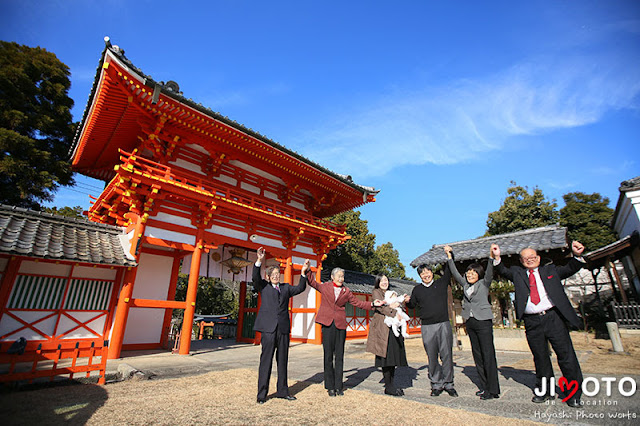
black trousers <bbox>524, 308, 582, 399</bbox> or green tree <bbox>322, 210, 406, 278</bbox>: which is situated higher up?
green tree <bbox>322, 210, 406, 278</bbox>

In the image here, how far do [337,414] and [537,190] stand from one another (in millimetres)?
27504

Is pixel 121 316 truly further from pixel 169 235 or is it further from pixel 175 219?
pixel 175 219

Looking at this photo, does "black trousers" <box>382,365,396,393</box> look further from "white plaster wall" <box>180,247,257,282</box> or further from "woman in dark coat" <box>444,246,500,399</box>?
"white plaster wall" <box>180,247,257,282</box>

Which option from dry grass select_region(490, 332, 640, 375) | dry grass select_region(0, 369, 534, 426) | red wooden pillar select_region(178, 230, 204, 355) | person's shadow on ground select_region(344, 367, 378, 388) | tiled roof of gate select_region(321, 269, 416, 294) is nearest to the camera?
dry grass select_region(0, 369, 534, 426)

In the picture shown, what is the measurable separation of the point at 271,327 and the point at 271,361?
412mm

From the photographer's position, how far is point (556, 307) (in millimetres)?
3463

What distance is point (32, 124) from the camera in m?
13.1

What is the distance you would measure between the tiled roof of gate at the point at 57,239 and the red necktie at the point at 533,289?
772 cm

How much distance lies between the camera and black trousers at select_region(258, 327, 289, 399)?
143 inches

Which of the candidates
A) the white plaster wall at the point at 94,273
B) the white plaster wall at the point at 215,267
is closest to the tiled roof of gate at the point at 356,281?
the white plaster wall at the point at 215,267

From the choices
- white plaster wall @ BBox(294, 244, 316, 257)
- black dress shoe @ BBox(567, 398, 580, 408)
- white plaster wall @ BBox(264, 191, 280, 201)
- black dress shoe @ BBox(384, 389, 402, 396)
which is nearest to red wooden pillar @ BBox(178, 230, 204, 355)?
white plaster wall @ BBox(264, 191, 280, 201)

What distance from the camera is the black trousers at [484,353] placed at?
3.70m

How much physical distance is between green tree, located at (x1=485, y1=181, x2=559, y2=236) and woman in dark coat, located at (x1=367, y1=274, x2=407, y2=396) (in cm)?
2261

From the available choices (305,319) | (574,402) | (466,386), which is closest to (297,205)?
(305,319)
